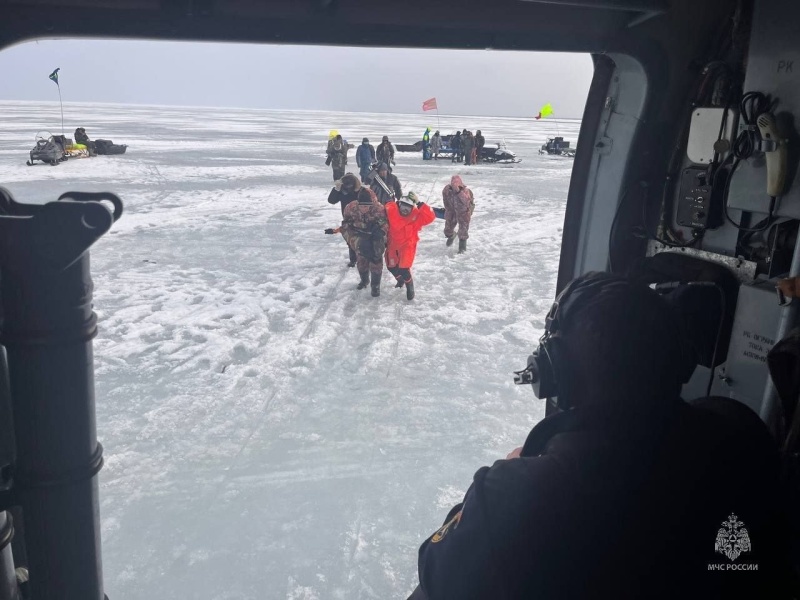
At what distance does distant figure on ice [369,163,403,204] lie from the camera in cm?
865

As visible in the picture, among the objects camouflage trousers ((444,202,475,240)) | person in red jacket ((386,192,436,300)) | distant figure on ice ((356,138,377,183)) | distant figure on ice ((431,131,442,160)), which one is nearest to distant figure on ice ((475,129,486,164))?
distant figure on ice ((431,131,442,160))

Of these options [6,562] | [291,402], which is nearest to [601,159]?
[291,402]

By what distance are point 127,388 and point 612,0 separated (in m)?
3.75

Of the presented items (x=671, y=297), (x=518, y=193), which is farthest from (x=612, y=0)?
(x=518, y=193)

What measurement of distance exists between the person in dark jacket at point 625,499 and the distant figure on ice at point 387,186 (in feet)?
25.0

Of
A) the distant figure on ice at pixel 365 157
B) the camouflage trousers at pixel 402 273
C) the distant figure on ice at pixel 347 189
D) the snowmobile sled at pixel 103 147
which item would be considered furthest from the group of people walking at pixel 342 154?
the snowmobile sled at pixel 103 147

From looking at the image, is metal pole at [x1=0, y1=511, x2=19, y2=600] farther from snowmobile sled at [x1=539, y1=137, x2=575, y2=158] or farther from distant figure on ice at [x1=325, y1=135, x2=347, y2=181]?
snowmobile sled at [x1=539, y1=137, x2=575, y2=158]

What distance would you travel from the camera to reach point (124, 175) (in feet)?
51.6

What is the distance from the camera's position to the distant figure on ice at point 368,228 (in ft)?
21.2

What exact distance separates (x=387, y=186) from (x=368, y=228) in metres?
2.39

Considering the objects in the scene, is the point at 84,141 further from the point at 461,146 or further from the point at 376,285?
the point at 376,285

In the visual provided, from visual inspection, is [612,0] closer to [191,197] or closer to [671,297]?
[671,297]

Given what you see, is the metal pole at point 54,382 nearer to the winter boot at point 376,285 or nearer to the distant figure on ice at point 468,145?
the winter boot at point 376,285

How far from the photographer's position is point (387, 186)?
343 inches
